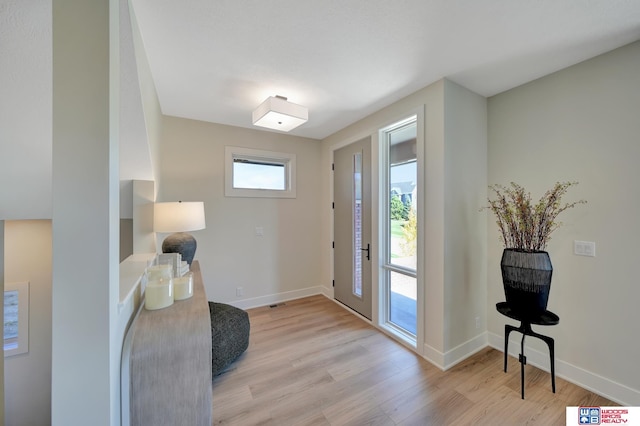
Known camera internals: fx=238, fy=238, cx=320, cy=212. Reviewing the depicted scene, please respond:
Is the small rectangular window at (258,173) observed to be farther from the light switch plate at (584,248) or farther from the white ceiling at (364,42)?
the light switch plate at (584,248)

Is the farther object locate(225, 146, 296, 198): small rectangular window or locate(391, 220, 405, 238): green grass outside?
locate(225, 146, 296, 198): small rectangular window

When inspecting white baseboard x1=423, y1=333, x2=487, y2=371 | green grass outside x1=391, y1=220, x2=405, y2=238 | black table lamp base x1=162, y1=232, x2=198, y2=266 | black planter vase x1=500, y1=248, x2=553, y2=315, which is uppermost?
green grass outside x1=391, y1=220, x2=405, y2=238

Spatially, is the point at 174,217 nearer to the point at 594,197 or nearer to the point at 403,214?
the point at 403,214

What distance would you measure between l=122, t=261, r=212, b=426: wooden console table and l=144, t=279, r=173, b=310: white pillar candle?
0.26 ft

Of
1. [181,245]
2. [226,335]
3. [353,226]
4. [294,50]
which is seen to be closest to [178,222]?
[181,245]

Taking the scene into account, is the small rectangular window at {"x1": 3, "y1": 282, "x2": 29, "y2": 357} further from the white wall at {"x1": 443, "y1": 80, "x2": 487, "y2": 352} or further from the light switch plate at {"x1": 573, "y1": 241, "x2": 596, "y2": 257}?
the light switch plate at {"x1": 573, "y1": 241, "x2": 596, "y2": 257}

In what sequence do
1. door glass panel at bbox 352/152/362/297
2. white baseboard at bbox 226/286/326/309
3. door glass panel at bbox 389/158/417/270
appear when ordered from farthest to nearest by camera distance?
white baseboard at bbox 226/286/326/309 → door glass panel at bbox 352/152/362/297 → door glass panel at bbox 389/158/417/270

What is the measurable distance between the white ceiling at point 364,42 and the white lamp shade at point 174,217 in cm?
112

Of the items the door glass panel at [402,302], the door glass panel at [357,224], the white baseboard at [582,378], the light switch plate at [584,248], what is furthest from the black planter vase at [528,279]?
the door glass panel at [357,224]

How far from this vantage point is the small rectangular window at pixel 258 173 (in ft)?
10.6

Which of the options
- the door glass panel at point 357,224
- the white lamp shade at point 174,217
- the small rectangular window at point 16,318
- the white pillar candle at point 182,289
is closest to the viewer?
the white pillar candle at point 182,289

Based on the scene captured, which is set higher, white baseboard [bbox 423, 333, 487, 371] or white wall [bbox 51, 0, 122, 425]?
white wall [bbox 51, 0, 122, 425]

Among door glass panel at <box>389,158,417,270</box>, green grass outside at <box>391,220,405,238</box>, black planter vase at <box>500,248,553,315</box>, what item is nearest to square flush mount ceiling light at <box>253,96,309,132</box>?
door glass panel at <box>389,158,417,270</box>

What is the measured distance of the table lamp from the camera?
223 cm
